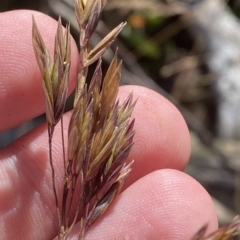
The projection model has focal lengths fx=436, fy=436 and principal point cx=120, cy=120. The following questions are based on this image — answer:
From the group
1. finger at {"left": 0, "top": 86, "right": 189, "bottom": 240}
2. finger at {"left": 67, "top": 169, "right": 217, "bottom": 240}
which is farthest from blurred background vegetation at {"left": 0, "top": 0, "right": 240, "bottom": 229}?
finger at {"left": 67, "top": 169, "right": 217, "bottom": 240}

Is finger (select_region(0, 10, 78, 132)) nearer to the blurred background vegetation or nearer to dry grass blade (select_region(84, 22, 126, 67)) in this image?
dry grass blade (select_region(84, 22, 126, 67))

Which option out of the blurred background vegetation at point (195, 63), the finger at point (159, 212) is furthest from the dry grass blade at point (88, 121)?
the blurred background vegetation at point (195, 63)

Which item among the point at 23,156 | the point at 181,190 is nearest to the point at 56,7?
the point at 23,156

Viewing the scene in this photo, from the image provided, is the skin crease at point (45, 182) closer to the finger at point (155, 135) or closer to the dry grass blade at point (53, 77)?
the finger at point (155, 135)

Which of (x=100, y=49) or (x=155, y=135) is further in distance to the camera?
(x=155, y=135)

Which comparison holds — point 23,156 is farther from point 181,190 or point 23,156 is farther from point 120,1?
point 120,1

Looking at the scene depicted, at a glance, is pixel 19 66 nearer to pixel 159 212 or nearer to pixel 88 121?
pixel 88 121

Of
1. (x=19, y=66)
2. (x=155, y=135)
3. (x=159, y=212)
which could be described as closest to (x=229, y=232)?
(x=159, y=212)
